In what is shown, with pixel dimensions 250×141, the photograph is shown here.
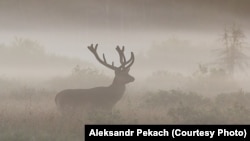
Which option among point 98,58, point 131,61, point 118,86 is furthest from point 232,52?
point 98,58

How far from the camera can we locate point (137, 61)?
10.8ft

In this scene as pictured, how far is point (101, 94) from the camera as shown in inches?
128

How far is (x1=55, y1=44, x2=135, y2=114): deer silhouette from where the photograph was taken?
3180mm

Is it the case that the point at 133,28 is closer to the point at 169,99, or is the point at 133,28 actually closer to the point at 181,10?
the point at 181,10

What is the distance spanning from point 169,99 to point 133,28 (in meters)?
0.64

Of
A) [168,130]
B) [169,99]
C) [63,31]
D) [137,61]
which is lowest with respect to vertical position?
[168,130]

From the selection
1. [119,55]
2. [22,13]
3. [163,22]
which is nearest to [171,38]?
[163,22]

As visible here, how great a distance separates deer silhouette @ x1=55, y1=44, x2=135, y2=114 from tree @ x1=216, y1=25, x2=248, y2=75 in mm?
743
